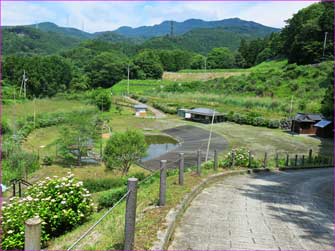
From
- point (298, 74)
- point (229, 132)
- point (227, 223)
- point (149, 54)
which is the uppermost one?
point (149, 54)

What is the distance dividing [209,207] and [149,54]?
86.0m

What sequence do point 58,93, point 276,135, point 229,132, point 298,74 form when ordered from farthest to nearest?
point 58,93 < point 298,74 < point 229,132 < point 276,135

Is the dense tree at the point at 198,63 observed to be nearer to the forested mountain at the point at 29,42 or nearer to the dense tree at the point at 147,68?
the dense tree at the point at 147,68

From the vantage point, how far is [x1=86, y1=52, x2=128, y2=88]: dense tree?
82.1 m

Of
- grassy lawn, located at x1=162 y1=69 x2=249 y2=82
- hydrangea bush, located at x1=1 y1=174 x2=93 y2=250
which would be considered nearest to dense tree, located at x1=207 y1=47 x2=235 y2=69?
grassy lawn, located at x1=162 y1=69 x2=249 y2=82

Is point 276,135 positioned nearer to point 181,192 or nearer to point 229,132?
point 229,132

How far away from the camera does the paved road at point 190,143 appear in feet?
67.8

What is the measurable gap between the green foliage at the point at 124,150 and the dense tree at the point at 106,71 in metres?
65.9

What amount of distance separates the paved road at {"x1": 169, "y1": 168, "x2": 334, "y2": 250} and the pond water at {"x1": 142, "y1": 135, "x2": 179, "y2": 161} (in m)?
17.2

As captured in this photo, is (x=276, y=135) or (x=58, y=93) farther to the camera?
(x=58, y=93)

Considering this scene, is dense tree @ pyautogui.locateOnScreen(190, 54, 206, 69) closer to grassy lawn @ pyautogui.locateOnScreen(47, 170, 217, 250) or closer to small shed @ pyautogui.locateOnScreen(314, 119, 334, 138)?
small shed @ pyautogui.locateOnScreen(314, 119, 334, 138)

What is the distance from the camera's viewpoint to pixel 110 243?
411cm

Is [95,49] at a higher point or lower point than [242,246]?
higher

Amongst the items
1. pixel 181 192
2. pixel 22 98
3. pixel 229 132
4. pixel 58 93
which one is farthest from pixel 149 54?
pixel 181 192
